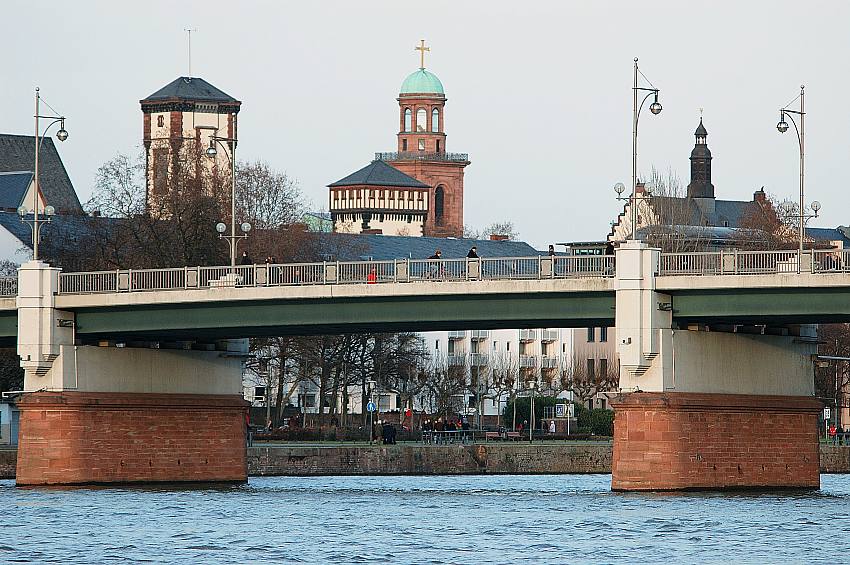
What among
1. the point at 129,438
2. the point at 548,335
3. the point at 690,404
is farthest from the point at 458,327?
the point at 548,335

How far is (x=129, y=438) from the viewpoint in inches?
3565

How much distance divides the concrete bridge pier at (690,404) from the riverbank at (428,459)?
26.5 m

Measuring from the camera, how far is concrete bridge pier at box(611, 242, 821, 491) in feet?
263

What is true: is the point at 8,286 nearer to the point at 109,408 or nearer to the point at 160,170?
the point at 109,408

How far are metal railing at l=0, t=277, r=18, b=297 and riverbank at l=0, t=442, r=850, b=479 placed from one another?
27.5 ft

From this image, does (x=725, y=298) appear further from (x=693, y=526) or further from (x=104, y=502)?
(x=104, y=502)

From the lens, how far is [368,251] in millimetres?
172750

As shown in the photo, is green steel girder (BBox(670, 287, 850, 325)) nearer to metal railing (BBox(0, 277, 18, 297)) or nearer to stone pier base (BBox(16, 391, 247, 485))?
stone pier base (BBox(16, 391, 247, 485))

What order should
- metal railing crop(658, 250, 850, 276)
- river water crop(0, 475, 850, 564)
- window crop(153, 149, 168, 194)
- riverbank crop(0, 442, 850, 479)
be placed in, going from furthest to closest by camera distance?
window crop(153, 149, 168, 194) → riverbank crop(0, 442, 850, 479) → metal railing crop(658, 250, 850, 276) → river water crop(0, 475, 850, 564)

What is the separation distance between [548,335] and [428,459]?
→ 6555 cm

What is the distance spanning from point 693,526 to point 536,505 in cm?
1222

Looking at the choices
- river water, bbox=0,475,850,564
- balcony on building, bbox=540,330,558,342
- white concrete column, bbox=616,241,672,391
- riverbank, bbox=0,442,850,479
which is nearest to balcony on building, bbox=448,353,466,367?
balcony on building, bbox=540,330,558,342

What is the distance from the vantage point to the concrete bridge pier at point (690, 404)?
80.1 metres

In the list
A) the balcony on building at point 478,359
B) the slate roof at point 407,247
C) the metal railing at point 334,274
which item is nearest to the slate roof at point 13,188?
the slate roof at point 407,247
